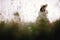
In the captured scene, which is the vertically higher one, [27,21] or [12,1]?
[12,1]

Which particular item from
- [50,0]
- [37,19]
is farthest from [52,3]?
[37,19]

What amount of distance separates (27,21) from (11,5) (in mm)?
206

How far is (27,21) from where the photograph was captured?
9.02ft

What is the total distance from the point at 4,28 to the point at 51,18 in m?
0.44

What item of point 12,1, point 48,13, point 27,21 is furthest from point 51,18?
point 12,1

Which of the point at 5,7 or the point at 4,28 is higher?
the point at 5,7

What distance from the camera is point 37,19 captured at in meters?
2.76

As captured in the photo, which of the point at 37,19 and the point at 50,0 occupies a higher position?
the point at 50,0

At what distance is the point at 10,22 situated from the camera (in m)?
2.73

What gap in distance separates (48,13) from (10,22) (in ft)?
1.18

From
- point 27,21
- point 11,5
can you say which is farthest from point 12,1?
point 27,21

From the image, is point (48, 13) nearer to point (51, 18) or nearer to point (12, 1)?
point (51, 18)

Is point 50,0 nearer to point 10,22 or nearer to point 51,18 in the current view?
point 51,18

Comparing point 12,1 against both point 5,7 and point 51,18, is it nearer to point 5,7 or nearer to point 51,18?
point 5,7
